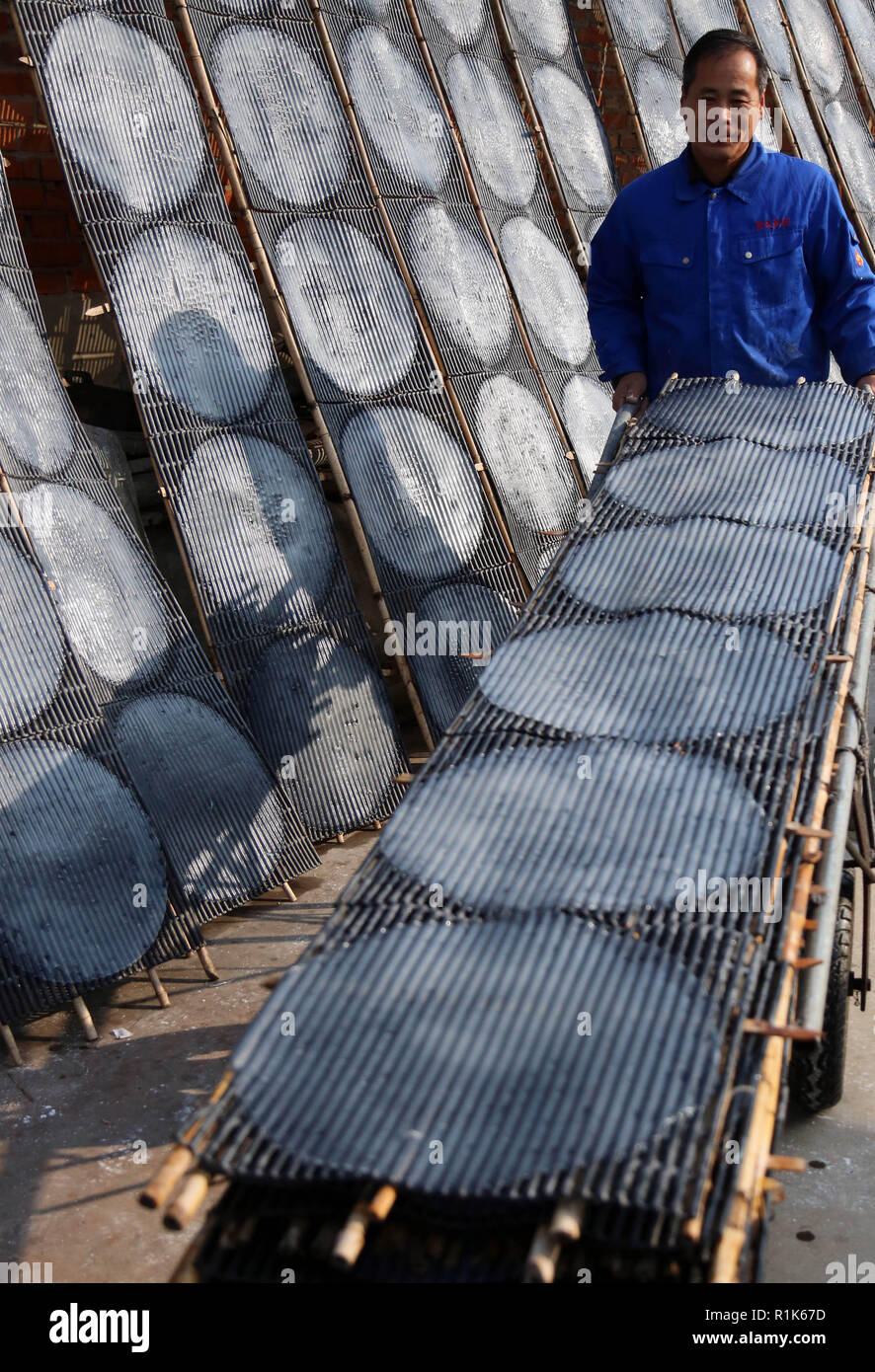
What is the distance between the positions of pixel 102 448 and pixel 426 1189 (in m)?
4.28

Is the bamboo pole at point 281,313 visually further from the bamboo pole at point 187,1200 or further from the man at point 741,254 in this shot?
the bamboo pole at point 187,1200

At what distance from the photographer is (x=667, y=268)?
12.2ft

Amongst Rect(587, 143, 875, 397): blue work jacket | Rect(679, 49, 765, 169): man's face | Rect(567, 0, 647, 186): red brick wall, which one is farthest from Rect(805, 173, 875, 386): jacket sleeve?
Rect(567, 0, 647, 186): red brick wall

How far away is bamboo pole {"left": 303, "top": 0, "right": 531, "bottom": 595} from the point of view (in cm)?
511

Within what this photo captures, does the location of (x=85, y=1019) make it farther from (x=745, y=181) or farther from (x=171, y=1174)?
(x=745, y=181)

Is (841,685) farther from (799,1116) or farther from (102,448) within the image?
(102,448)

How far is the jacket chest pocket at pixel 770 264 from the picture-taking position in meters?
3.57

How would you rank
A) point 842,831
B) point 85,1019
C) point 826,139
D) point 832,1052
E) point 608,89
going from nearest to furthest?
point 842,831 → point 832,1052 → point 85,1019 → point 826,139 → point 608,89

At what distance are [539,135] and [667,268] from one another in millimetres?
2922

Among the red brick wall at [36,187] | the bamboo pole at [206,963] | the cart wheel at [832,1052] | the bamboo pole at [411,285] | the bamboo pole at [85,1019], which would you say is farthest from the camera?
the red brick wall at [36,187]

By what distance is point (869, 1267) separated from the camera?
2.54m

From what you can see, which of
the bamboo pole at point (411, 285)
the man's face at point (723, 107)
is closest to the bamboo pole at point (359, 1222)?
the man's face at point (723, 107)

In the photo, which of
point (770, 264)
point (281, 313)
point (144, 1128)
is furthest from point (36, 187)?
point (144, 1128)

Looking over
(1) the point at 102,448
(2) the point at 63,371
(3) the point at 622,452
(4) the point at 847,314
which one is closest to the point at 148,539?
(1) the point at 102,448
